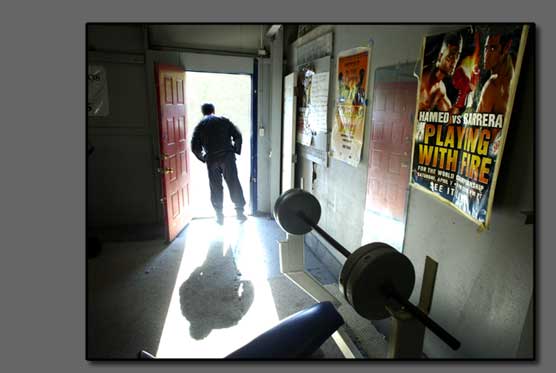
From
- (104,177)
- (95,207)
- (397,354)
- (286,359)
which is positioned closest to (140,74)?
(104,177)

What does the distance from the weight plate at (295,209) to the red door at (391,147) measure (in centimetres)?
47

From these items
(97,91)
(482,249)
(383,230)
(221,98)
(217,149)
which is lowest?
(383,230)

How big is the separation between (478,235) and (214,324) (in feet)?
5.44

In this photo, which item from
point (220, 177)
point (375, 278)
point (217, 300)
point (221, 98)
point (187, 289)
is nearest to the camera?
point (375, 278)

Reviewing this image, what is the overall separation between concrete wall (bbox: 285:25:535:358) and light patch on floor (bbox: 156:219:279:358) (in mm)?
1090

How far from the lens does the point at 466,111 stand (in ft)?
4.29

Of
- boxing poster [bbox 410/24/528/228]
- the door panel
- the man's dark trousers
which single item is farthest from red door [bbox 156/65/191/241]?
boxing poster [bbox 410/24/528/228]

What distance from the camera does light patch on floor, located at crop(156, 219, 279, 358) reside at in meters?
2.00

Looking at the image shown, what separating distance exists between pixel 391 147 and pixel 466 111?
0.63 meters

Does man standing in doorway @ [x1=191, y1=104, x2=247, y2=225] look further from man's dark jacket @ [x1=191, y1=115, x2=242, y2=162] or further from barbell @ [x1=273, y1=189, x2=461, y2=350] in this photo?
barbell @ [x1=273, y1=189, x2=461, y2=350]

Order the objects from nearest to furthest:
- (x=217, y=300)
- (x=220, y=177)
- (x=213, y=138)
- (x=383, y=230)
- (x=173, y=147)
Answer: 1. (x=383, y=230)
2. (x=217, y=300)
3. (x=173, y=147)
4. (x=213, y=138)
5. (x=220, y=177)

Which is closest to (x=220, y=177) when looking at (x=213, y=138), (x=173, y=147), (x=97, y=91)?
(x=213, y=138)

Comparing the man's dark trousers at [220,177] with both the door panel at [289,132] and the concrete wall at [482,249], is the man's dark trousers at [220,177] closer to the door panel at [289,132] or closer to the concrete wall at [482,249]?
the door panel at [289,132]

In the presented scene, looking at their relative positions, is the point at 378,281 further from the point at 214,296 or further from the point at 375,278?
the point at 214,296
